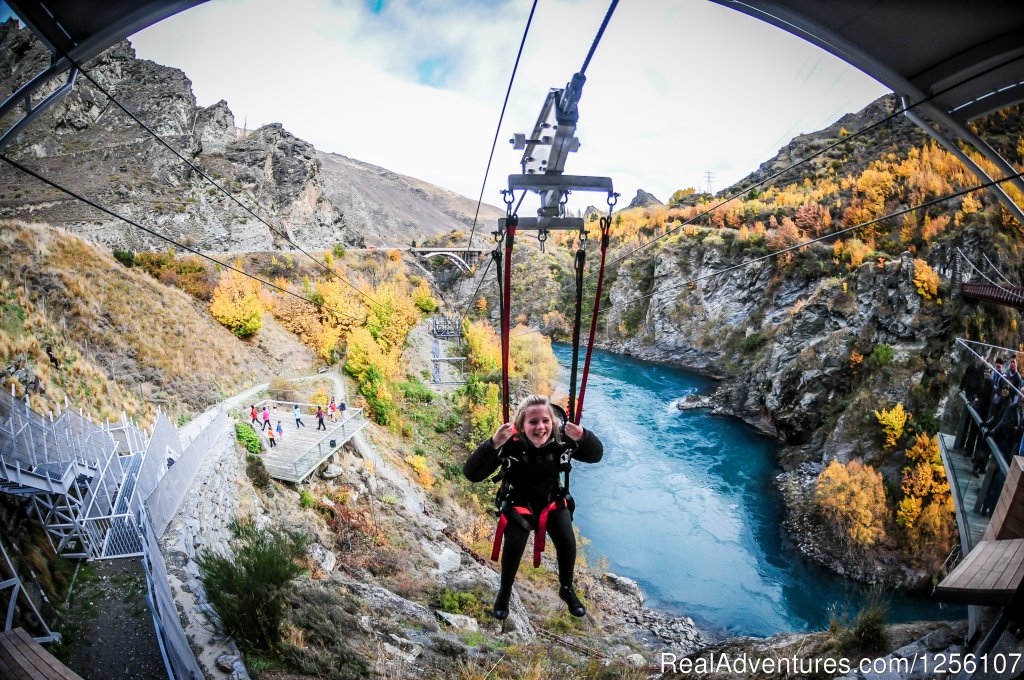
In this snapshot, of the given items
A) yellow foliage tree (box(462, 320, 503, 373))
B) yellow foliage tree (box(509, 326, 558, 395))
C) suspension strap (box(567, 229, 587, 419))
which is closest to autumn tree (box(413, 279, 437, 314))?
yellow foliage tree (box(462, 320, 503, 373))

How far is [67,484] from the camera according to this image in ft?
21.0

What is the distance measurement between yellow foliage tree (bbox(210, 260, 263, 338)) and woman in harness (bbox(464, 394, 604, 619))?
56.9 ft

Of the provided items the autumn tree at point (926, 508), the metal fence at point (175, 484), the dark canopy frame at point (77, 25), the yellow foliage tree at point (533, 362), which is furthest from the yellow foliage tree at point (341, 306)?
the autumn tree at point (926, 508)

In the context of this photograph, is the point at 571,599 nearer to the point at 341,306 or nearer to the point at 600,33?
the point at 600,33

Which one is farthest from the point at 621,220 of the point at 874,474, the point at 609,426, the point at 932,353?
the point at 874,474

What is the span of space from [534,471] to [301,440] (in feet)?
36.7

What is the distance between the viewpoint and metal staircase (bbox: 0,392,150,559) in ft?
19.8

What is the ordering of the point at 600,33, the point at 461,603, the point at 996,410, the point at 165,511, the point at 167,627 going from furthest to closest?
the point at 461,603 → the point at 996,410 → the point at 165,511 → the point at 167,627 → the point at 600,33

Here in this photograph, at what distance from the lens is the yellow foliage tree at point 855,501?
752 inches

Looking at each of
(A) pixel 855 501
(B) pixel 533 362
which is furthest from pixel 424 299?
(A) pixel 855 501

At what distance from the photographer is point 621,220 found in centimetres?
5991

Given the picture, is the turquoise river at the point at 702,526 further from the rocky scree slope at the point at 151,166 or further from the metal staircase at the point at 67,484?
the rocky scree slope at the point at 151,166

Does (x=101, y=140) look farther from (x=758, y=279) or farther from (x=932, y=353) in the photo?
(x=758, y=279)

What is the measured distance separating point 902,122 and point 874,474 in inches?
1064
